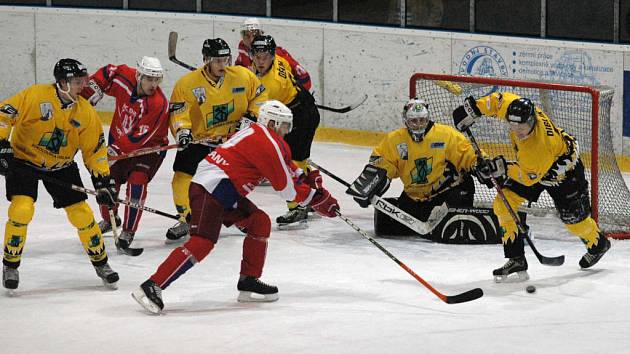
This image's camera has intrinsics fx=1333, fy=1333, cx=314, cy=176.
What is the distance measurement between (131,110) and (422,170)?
1.63 meters

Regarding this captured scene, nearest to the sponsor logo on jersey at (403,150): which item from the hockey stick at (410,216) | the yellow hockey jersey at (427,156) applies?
the yellow hockey jersey at (427,156)

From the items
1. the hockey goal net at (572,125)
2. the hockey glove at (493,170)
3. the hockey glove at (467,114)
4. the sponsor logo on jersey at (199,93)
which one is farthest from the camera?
the sponsor logo on jersey at (199,93)

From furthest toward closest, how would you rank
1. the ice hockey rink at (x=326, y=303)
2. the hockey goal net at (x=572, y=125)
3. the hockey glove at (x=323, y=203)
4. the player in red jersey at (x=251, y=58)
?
the player in red jersey at (x=251, y=58) < the hockey goal net at (x=572, y=125) < the hockey glove at (x=323, y=203) < the ice hockey rink at (x=326, y=303)

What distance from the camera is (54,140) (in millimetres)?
6156

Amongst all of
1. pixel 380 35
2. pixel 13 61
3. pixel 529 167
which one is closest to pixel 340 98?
pixel 380 35

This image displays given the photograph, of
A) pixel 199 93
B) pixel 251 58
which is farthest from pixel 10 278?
pixel 251 58

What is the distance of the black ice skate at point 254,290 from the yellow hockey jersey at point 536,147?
54.1 inches

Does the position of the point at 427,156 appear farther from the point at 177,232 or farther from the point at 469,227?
the point at 177,232

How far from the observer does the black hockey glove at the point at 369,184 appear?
22.3ft

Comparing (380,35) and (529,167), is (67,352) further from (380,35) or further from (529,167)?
(380,35)

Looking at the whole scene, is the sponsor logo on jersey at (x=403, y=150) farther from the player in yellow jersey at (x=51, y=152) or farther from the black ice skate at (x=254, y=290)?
the player in yellow jersey at (x=51, y=152)

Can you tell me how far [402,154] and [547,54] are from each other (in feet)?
8.41

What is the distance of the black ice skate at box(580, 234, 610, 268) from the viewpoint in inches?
262

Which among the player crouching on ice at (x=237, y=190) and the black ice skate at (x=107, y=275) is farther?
the black ice skate at (x=107, y=275)
